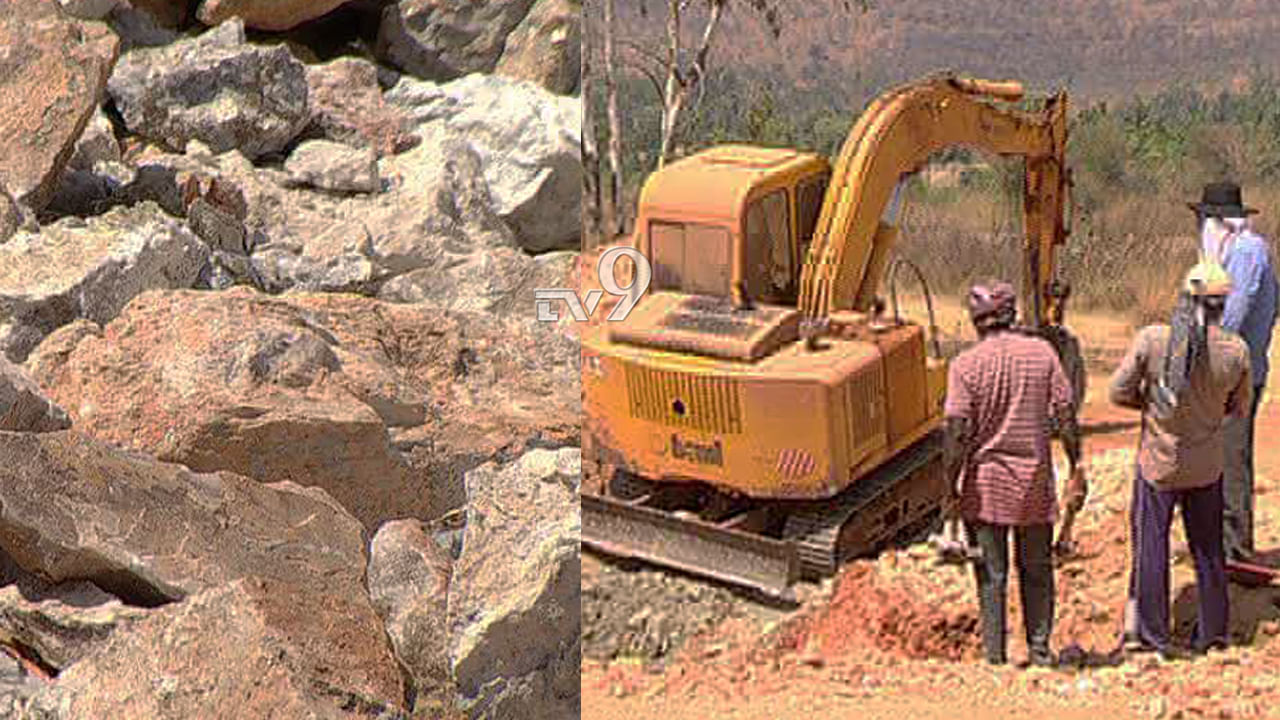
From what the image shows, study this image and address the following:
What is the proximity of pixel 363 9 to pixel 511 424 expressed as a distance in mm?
5634

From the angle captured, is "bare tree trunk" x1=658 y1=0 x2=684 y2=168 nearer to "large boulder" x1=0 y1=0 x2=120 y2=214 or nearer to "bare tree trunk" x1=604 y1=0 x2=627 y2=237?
"bare tree trunk" x1=604 y1=0 x2=627 y2=237

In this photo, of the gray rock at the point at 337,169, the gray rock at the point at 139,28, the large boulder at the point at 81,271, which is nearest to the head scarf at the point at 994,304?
the large boulder at the point at 81,271

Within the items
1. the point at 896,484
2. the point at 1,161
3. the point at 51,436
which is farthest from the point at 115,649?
the point at 1,161

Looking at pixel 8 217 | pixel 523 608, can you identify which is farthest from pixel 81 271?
pixel 523 608

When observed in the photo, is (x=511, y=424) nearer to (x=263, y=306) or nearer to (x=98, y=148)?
(x=263, y=306)

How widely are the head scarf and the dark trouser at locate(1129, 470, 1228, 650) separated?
0.18 meters

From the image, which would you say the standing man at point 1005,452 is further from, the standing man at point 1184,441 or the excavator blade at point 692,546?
the excavator blade at point 692,546

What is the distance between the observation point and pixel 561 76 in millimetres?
10242

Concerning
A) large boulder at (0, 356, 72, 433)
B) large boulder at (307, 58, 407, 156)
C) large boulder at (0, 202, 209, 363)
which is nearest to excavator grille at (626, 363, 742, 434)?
large boulder at (0, 356, 72, 433)

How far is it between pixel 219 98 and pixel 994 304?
7.60 meters

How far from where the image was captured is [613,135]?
1806 mm

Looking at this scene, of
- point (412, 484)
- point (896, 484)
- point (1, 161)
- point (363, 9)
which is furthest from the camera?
point (363, 9)

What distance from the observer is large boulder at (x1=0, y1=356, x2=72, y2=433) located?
483 cm

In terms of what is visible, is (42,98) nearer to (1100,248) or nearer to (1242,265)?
(1100,248)
